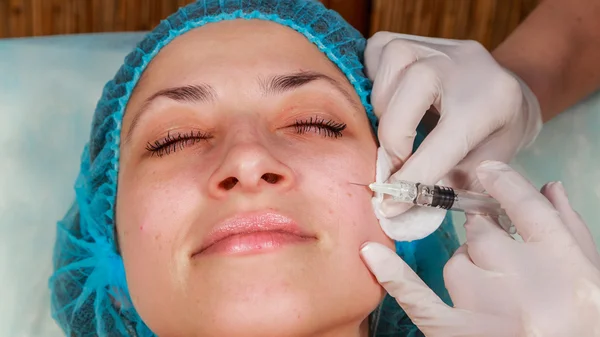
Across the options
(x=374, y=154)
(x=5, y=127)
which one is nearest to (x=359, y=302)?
(x=374, y=154)

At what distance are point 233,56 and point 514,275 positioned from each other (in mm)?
656

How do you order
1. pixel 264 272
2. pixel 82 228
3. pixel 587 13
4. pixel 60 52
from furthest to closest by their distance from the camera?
1. pixel 60 52
2. pixel 587 13
3. pixel 82 228
4. pixel 264 272

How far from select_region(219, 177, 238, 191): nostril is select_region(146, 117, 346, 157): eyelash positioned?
15 centimetres

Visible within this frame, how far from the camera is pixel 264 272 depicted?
43.4 inches

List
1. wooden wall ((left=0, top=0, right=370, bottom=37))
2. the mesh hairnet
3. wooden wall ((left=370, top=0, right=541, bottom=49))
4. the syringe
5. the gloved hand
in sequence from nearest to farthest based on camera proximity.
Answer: the gloved hand → the syringe → the mesh hairnet → wooden wall ((left=0, top=0, right=370, bottom=37)) → wooden wall ((left=370, top=0, right=541, bottom=49))

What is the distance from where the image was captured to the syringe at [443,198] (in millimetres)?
1218

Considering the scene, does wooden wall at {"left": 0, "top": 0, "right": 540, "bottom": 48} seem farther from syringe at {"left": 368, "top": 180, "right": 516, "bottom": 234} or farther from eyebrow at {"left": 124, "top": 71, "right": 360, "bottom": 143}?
syringe at {"left": 368, "top": 180, "right": 516, "bottom": 234}

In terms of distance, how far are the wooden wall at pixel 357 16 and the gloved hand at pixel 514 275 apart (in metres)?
1.19

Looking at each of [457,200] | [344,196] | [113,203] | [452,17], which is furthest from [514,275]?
[452,17]

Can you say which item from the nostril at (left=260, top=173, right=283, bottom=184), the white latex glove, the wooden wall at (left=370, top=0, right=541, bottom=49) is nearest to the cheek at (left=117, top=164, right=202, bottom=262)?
the nostril at (left=260, top=173, right=283, bottom=184)

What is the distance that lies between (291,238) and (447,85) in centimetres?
51

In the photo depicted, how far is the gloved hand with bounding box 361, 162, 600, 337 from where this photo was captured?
1110 millimetres

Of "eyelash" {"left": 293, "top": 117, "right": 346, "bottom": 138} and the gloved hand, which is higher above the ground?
"eyelash" {"left": 293, "top": 117, "right": 346, "bottom": 138}

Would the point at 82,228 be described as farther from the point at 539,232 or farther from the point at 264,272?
the point at 539,232
